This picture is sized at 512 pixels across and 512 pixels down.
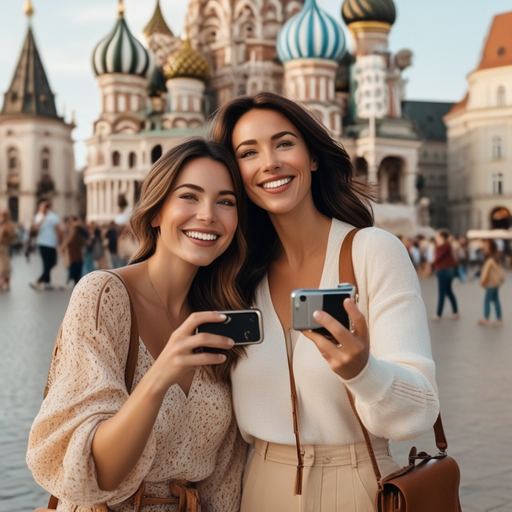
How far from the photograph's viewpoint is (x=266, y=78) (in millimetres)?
44625

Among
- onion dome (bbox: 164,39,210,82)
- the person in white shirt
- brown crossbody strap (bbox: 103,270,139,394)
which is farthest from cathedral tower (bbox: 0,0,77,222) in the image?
brown crossbody strap (bbox: 103,270,139,394)

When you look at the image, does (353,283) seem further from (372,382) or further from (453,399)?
(453,399)

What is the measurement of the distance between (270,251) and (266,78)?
142 ft

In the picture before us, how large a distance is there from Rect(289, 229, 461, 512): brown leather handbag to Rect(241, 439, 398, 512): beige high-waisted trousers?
0.12 ft

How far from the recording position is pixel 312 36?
41.4 m

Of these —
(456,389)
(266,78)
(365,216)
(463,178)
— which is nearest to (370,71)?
(266,78)

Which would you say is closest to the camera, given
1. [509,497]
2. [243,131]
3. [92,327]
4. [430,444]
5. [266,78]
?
[92,327]

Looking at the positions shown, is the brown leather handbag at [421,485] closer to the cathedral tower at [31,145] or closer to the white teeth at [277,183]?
the white teeth at [277,183]

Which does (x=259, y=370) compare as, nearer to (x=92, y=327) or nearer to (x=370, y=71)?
(x=92, y=327)

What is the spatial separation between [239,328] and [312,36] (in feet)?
136

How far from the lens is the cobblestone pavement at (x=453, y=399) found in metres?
3.87

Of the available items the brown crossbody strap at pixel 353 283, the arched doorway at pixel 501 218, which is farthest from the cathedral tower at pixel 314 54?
the brown crossbody strap at pixel 353 283

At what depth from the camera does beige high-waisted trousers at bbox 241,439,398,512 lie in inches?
80.3

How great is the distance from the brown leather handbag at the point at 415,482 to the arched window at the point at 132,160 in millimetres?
42799
